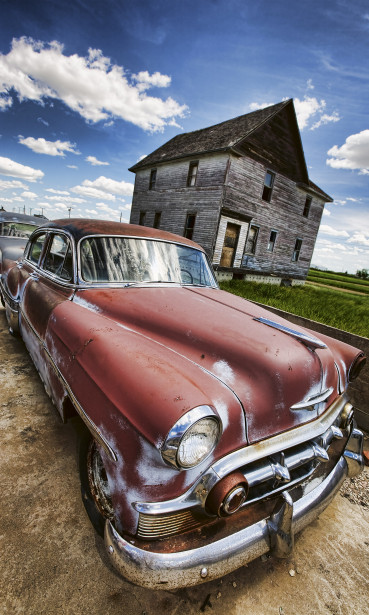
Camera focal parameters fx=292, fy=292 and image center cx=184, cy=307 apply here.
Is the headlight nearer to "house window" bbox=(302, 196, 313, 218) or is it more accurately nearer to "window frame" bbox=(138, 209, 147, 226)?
"window frame" bbox=(138, 209, 147, 226)

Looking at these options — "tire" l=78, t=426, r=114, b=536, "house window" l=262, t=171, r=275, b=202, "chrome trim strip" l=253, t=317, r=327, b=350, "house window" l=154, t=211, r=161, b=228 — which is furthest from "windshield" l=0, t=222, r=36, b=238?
"house window" l=262, t=171, r=275, b=202

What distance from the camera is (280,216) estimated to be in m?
16.5

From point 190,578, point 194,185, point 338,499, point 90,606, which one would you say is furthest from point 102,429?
point 194,185

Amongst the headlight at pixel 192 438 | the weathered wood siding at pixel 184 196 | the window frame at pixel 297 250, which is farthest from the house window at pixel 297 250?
the headlight at pixel 192 438

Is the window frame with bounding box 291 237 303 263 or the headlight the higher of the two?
the window frame with bounding box 291 237 303 263

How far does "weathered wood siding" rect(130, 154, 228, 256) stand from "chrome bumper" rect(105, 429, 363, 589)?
1270 centimetres

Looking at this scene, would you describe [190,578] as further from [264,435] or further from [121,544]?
[264,435]

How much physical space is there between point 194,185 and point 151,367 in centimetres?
1464

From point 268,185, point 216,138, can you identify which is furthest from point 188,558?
point 268,185

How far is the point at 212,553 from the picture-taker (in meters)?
1.22

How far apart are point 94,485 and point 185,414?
3.13 feet

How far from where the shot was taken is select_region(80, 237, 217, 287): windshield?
8.02 feet

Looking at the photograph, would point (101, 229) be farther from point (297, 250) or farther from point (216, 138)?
point (297, 250)

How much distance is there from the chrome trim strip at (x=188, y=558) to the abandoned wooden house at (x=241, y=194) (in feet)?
41.8
